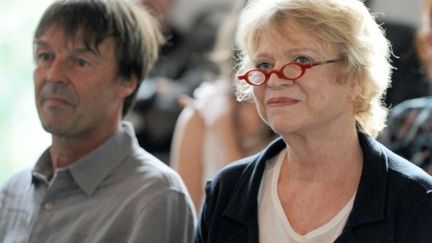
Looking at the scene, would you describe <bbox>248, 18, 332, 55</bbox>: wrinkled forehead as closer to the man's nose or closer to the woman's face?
the woman's face

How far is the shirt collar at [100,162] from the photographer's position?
1970 mm

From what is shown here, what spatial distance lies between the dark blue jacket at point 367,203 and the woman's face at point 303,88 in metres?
0.13

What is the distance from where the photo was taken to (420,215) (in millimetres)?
1560

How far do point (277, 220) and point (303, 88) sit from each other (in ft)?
0.87

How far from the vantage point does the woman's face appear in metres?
1.61

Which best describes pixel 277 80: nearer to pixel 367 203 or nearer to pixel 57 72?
pixel 367 203

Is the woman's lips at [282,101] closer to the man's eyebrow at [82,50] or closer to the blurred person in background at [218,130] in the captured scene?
the man's eyebrow at [82,50]

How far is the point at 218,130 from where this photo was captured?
8.75 ft

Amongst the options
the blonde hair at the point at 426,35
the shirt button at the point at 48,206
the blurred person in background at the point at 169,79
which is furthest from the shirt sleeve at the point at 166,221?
the blurred person in background at the point at 169,79

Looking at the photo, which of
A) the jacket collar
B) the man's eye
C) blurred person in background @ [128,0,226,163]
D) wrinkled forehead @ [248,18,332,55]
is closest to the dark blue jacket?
the jacket collar

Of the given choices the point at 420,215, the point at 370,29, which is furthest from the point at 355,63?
the point at 420,215

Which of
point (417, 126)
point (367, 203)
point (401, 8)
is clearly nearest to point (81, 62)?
point (367, 203)

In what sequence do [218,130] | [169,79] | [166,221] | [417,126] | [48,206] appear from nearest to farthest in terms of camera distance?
[166,221], [48,206], [417,126], [218,130], [169,79]

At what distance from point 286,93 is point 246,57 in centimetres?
18
